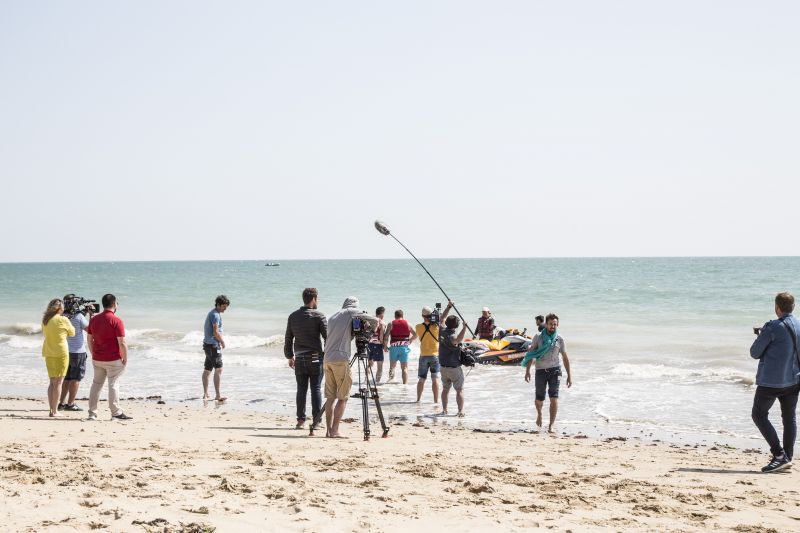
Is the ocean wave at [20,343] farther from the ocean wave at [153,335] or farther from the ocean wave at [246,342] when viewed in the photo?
the ocean wave at [246,342]

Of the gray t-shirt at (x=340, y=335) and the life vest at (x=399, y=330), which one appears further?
the life vest at (x=399, y=330)

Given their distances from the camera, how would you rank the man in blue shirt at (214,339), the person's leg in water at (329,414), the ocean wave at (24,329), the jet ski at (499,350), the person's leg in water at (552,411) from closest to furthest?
1. the person's leg in water at (329,414)
2. the person's leg in water at (552,411)
3. the man in blue shirt at (214,339)
4. the jet ski at (499,350)
5. the ocean wave at (24,329)

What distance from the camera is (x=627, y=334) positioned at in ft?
87.2

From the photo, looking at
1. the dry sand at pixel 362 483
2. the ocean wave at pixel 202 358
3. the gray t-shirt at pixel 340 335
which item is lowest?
the ocean wave at pixel 202 358

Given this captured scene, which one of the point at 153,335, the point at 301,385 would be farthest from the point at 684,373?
the point at 153,335

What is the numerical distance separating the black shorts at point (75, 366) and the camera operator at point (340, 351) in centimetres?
417

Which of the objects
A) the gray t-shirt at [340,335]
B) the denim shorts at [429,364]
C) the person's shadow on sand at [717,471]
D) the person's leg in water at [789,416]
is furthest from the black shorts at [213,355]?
the person's leg in water at [789,416]

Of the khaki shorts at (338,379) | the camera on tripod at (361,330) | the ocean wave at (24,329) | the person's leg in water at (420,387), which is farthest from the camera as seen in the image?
the ocean wave at (24,329)

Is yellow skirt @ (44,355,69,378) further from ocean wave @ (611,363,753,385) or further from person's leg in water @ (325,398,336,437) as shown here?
ocean wave @ (611,363,753,385)

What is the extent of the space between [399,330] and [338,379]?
6.25 meters

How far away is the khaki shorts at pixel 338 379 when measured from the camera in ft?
28.2

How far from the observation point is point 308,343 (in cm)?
909

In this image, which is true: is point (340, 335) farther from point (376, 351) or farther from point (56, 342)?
point (376, 351)

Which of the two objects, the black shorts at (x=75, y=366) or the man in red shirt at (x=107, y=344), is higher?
the man in red shirt at (x=107, y=344)
